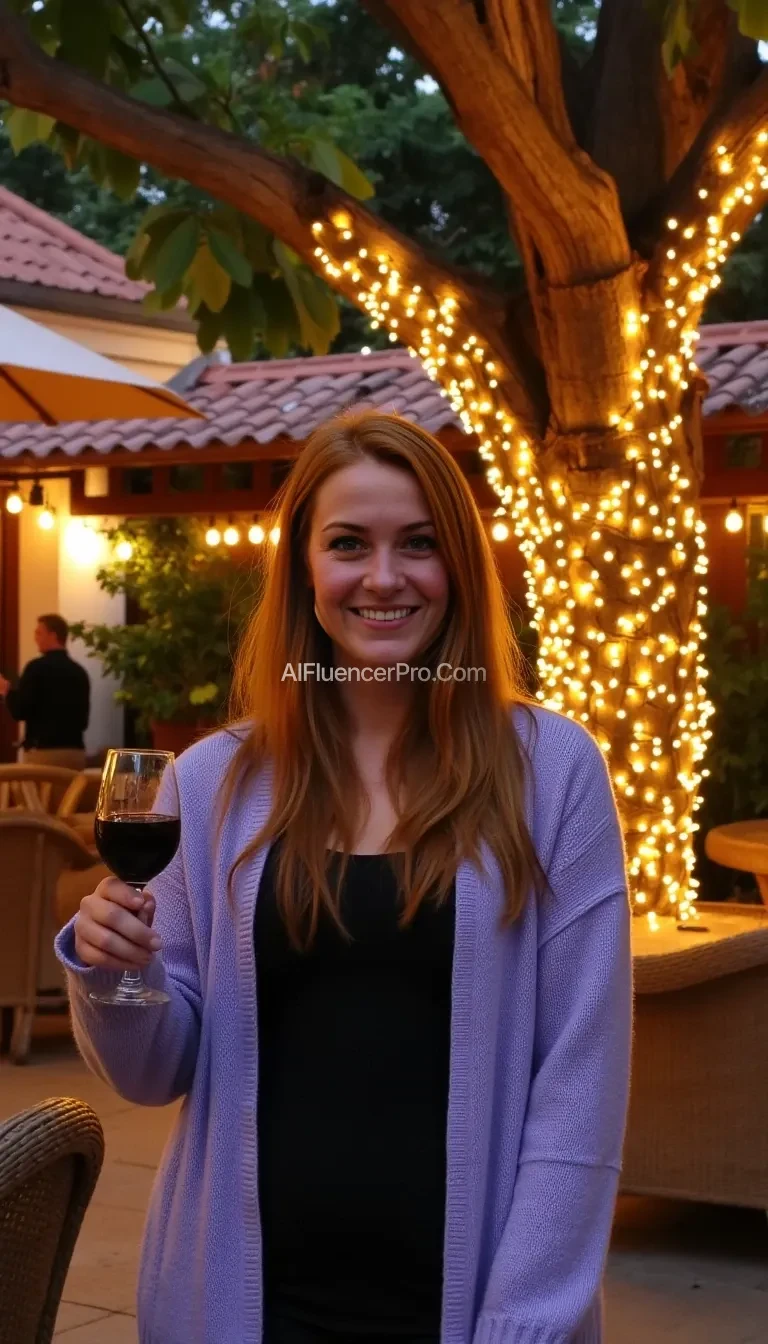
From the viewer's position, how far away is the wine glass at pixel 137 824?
6.30 ft

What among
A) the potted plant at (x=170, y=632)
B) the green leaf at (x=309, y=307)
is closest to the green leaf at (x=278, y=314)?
the green leaf at (x=309, y=307)

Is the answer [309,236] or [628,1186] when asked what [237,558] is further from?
[628,1186]

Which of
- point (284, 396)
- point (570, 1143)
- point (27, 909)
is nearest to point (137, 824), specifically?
point (570, 1143)

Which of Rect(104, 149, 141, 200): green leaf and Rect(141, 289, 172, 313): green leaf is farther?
Rect(104, 149, 141, 200): green leaf

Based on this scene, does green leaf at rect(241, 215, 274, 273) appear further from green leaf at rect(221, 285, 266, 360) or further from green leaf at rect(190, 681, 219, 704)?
green leaf at rect(190, 681, 219, 704)

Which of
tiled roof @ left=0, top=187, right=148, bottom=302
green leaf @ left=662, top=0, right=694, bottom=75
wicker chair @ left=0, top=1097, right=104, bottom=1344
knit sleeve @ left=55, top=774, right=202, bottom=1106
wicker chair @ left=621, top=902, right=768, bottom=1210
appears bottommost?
wicker chair @ left=621, top=902, right=768, bottom=1210

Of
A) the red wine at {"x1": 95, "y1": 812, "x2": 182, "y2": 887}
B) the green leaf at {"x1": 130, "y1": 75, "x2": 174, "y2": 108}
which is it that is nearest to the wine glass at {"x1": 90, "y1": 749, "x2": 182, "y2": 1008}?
the red wine at {"x1": 95, "y1": 812, "x2": 182, "y2": 887}

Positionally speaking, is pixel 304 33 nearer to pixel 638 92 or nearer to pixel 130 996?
pixel 638 92

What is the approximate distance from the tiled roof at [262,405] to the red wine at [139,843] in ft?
31.7

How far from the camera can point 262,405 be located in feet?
42.8

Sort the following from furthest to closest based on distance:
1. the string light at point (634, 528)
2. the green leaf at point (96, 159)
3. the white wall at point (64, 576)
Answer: the white wall at point (64, 576) → the green leaf at point (96, 159) → the string light at point (634, 528)

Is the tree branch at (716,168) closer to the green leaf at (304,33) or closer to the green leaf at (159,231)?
the green leaf at (159,231)

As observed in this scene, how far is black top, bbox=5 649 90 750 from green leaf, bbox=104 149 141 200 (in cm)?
470

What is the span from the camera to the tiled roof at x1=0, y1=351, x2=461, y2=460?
40.1 feet
